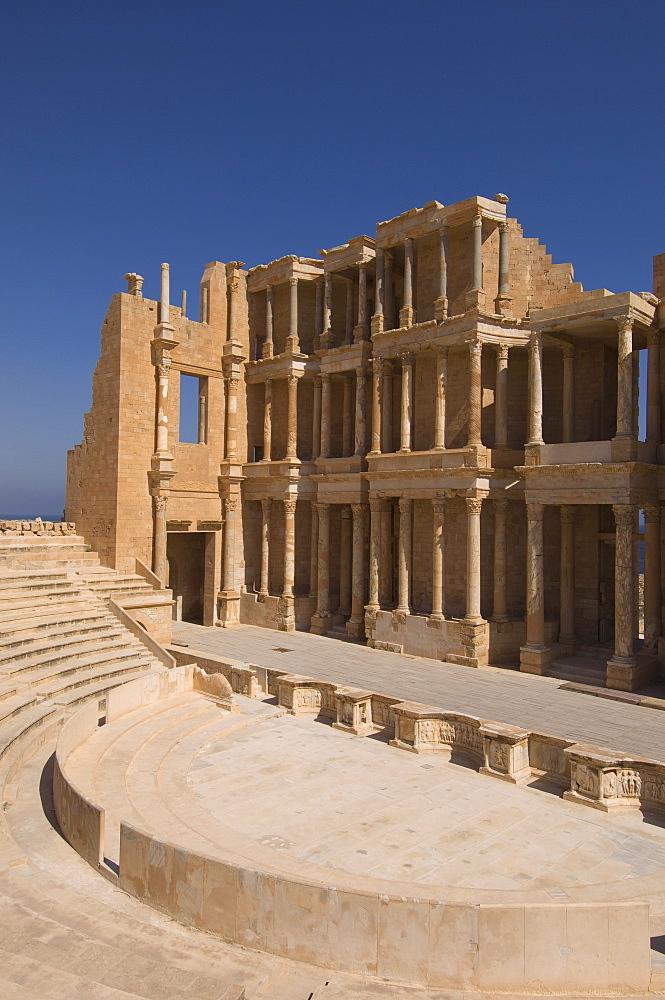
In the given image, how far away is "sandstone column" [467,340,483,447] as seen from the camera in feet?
73.7

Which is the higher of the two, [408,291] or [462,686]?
[408,291]

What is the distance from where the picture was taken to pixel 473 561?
22.4 metres

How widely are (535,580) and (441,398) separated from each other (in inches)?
265

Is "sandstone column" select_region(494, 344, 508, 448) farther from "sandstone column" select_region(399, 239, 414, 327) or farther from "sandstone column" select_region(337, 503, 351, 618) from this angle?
"sandstone column" select_region(337, 503, 351, 618)

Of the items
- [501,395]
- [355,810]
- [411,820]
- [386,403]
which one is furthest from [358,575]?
[411,820]

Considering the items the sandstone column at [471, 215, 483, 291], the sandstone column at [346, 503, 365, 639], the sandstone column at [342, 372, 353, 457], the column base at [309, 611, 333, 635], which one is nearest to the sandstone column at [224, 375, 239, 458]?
the sandstone column at [342, 372, 353, 457]

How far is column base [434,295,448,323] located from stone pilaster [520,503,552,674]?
695cm

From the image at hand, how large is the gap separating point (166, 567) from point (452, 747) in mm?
15585

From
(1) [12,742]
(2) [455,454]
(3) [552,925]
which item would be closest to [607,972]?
(3) [552,925]

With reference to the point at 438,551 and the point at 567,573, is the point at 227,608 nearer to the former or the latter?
the point at 438,551

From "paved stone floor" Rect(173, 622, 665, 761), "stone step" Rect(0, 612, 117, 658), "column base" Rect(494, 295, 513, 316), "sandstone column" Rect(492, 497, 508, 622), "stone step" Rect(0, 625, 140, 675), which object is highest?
"column base" Rect(494, 295, 513, 316)

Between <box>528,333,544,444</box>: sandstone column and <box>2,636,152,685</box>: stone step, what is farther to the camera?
<box>528,333,544,444</box>: sandstone column

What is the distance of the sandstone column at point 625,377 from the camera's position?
19.4 m

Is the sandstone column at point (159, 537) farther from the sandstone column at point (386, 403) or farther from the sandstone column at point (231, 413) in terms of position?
the sandstone column at point (386, 403)
